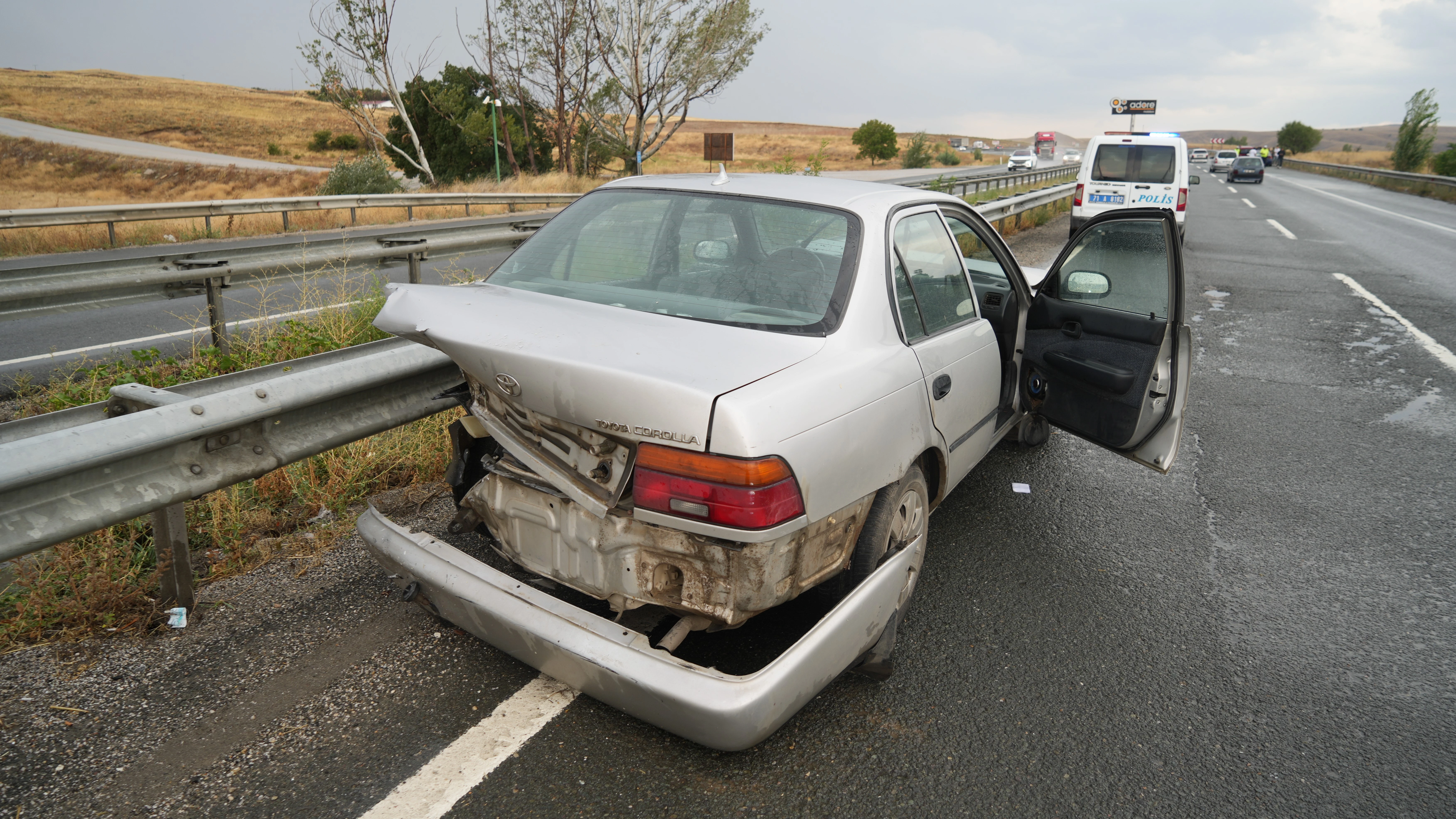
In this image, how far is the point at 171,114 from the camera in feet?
212

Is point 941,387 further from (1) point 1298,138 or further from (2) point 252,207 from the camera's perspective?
(1) point 1298,138

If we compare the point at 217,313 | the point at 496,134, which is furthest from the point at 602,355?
the point at 496,134

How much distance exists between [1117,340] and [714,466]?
2666 mm

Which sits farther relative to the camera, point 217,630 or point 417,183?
point 417,183

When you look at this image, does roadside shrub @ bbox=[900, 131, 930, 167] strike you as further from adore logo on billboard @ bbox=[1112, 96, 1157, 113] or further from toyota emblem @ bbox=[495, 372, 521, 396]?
toyota emblem @ bbox=[495, 372, 521, 396]

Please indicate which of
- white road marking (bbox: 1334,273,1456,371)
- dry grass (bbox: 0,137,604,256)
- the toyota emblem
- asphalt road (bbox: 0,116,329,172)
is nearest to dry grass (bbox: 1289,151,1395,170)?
white road marking (bbox: 1334,273,1456,371)

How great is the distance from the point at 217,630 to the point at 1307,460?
5.59 metres

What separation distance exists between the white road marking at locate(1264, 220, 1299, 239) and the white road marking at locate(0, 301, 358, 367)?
18.3m

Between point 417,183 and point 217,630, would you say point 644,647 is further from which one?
point 417,183

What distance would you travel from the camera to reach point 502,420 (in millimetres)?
2625

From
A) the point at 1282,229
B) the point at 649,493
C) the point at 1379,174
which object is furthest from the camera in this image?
the point at 1379,174

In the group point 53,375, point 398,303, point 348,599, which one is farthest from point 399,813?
point 53,375

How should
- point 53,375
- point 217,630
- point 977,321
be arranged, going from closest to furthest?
point 217,630, point 977,321, point 53,375

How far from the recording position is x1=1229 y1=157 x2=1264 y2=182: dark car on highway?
4194 centimetres
